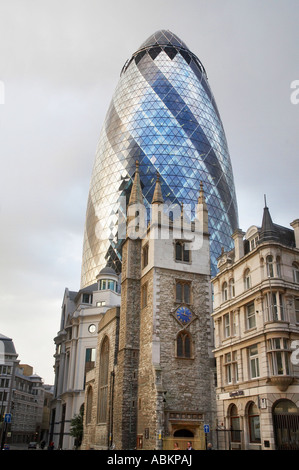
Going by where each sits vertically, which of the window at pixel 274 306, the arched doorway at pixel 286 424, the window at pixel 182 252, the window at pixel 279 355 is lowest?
the arched doorway at pixel 286 424

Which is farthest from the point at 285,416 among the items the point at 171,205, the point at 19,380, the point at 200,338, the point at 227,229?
the point at 19,380

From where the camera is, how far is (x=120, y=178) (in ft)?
244

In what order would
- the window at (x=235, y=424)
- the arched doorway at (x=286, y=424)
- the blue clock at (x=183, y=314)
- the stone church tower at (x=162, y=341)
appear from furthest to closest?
the blue clock at (x=183, y=314) → the stone church tower at (x=162, y=341) → the window at (x=235, y=424) → the arched doorway at (x=286, y=424)

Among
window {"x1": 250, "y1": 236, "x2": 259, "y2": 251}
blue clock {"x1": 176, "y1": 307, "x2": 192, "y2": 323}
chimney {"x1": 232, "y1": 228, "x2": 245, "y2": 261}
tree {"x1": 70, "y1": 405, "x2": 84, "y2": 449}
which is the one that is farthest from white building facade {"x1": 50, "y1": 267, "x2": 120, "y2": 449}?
window {"x1": 250, "y1": 236, "x2": 259, "y2": 251}

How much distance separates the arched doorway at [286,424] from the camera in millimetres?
22656

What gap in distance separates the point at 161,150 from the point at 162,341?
136 feet

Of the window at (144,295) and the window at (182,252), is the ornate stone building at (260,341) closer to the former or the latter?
the window at (182,252)

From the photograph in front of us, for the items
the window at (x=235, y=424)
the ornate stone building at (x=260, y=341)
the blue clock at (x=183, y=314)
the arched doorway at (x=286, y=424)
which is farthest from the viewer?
the blue clock at (x=183, y=314)

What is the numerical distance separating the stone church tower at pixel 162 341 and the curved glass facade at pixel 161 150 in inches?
1135

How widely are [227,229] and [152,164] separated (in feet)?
48.1

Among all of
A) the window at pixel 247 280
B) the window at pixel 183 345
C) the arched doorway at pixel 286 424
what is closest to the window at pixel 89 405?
the window at pixel 183 345

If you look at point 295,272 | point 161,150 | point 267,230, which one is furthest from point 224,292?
point 161,150

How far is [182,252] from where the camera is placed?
36906 mm

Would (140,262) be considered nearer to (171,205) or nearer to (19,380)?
(171,205)
